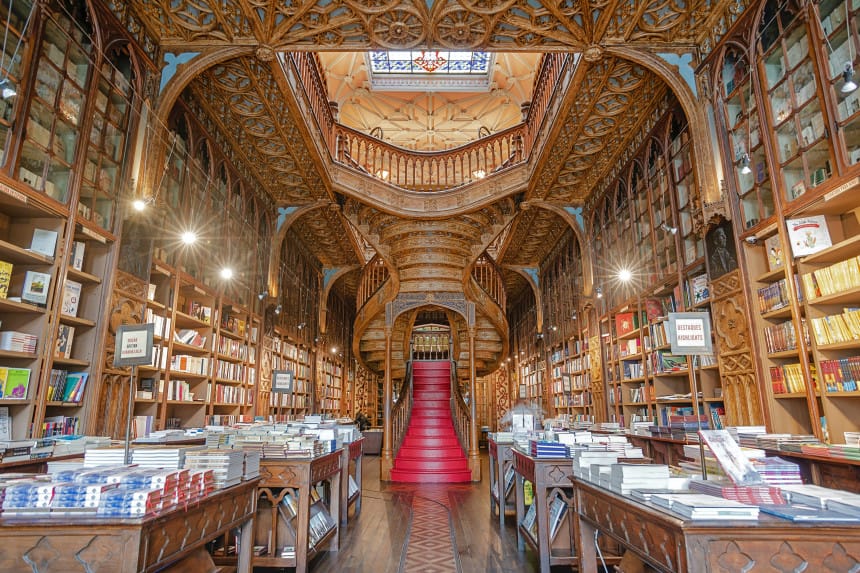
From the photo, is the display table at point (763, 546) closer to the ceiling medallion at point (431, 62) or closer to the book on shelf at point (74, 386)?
the book on shelf at point (74, 386)

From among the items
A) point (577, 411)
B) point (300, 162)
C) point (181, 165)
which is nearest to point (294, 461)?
point (181, 165)

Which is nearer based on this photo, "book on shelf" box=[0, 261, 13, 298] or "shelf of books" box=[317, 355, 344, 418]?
"book on shelf" box=[0, 261, 13, 298]

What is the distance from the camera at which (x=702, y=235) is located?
16.0 feet

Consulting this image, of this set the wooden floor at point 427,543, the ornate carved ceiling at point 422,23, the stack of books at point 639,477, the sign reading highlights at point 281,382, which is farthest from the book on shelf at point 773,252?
the sign reading highlights at point 281,382

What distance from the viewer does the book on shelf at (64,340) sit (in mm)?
3793

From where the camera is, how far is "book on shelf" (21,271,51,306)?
3.54 metres

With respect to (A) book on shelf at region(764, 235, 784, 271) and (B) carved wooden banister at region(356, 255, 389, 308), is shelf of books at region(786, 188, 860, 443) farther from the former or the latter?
(B) carved wooden banister at region(356, 255, 389, 308)

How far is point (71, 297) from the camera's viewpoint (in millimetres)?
3967

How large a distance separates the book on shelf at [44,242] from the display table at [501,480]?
420 cm

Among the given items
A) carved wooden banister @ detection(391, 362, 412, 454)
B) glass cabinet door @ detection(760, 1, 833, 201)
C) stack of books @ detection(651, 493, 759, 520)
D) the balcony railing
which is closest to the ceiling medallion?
the balcony railing

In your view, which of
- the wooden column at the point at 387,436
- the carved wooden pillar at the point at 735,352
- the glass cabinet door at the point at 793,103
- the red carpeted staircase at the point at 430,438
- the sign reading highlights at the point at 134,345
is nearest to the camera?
the sign reading highlights at the point at 134,345

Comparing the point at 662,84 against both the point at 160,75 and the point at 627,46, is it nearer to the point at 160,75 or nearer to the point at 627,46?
the point at 627,46

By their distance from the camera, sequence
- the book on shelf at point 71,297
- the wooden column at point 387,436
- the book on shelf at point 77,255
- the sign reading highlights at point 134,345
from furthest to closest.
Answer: the wooden column at point 387,436 < the book on shelf at point 77,255 < the book on shelf at point 71,297 < the sign reading highlights at point 134,345

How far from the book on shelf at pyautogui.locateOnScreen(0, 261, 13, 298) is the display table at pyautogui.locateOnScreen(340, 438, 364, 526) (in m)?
3.10
